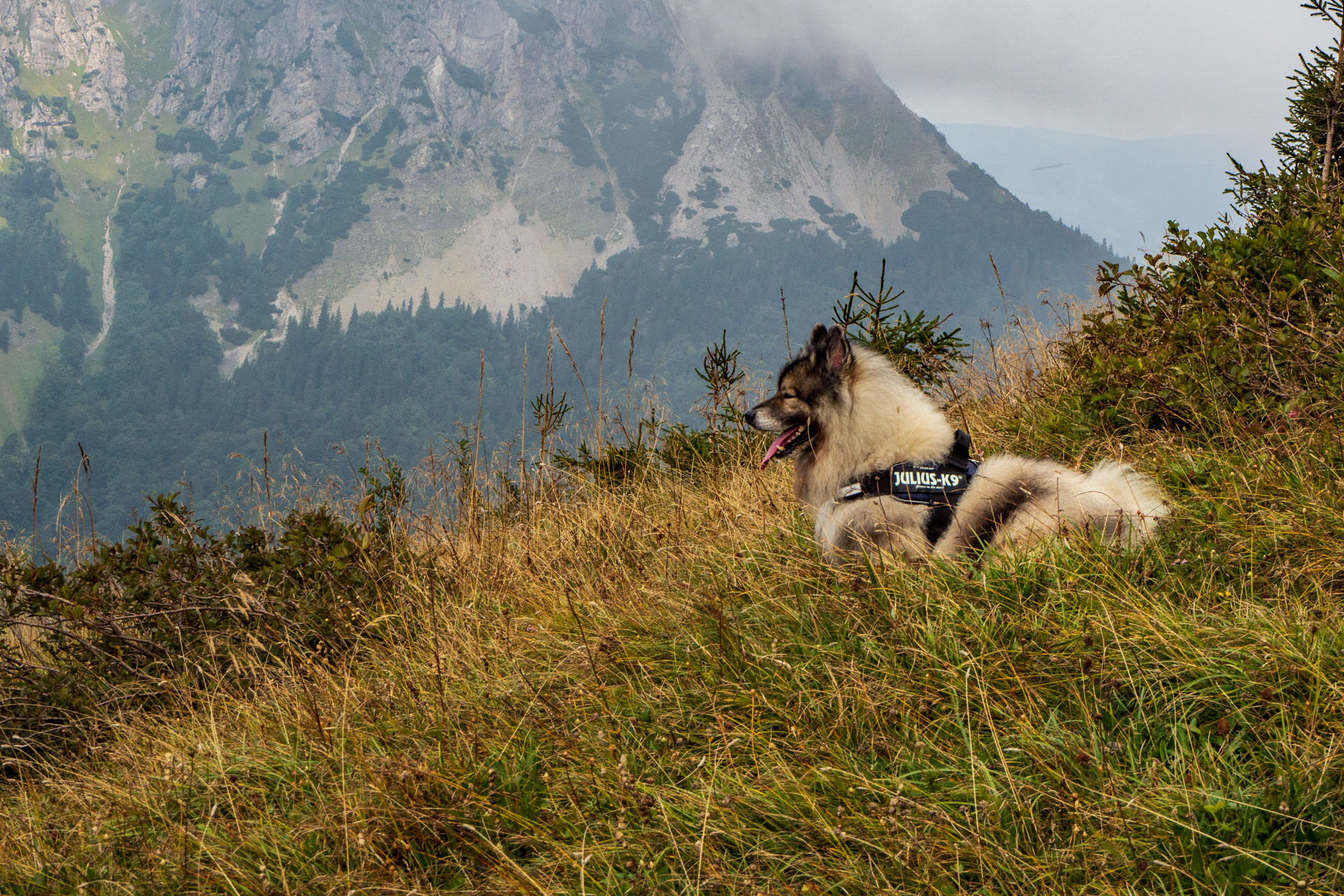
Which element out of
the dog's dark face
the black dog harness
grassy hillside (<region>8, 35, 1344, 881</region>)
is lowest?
grassy hillside (<region>8, 35, 1344, 881</region>)

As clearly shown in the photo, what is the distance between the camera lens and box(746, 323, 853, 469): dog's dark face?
4180mm

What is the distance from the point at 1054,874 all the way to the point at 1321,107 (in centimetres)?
753

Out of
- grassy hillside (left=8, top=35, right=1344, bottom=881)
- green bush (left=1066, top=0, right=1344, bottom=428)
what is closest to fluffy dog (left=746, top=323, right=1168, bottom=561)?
grassy hillside (left=8, top=35, right=1344, bottom=881)

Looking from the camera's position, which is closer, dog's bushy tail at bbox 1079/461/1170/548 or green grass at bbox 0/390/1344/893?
green grass at bbox 0/390/1344/893

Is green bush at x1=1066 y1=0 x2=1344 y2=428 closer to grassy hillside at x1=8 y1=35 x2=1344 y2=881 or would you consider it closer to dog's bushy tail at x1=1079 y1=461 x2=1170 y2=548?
grassy hillside at x1=8 y1=35 x2=1344 y2=881

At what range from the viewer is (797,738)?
8.73 ft

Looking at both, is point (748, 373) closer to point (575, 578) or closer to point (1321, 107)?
point (575, 578)

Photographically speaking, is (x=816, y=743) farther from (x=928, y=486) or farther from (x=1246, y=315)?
(x=1246, y=315)

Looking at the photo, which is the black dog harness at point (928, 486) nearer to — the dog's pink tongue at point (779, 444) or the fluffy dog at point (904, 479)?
the fluffy dog at point (904, 479)

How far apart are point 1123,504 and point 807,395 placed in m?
1.50

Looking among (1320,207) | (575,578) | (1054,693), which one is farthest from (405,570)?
(1320,207)

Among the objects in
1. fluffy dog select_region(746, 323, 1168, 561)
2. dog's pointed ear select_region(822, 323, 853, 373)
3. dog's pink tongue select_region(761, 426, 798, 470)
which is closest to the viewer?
fluffy dog select_region(746, 323, 1168, 561)

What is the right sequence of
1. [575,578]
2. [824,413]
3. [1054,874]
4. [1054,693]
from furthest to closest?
[575,578]
[824,413]
[1054,693]
[1054,874]

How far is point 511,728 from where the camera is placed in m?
3.06
